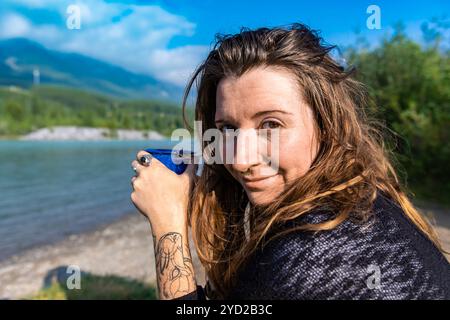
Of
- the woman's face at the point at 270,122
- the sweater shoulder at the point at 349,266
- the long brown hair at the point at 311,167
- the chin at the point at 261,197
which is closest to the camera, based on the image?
the sweater shoulder at the point at 349,266

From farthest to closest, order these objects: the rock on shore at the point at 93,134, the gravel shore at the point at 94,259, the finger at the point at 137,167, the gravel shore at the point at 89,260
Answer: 1. the rock on shore at the point at 93,134
2. the gravel shore at the point at 89,260
3. the gravel shore at the point at 94,259
4. the finger at the point at 137,167

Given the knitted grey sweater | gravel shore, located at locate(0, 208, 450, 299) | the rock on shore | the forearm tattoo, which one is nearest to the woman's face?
the knitted grey sweater

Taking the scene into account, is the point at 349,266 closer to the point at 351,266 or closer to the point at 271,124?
the point at 351,266

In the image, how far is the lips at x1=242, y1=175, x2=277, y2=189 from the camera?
5.46 feet

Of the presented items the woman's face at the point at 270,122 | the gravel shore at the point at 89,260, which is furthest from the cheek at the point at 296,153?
the gravel shore at the point at 89,260

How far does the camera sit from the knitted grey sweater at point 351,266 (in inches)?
47.6

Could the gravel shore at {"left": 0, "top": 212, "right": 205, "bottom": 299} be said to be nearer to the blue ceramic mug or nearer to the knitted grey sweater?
the blue ceramic mug

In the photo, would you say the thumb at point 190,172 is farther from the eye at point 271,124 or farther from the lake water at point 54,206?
the lake water at point 54,206

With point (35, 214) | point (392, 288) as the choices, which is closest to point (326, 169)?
point (392, 288)

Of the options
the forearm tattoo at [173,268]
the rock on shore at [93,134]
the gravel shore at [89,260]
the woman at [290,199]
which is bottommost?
the gravel shore at [89,260]

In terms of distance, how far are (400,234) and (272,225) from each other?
46cm

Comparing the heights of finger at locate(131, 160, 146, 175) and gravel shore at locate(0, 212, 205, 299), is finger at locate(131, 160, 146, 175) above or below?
above
